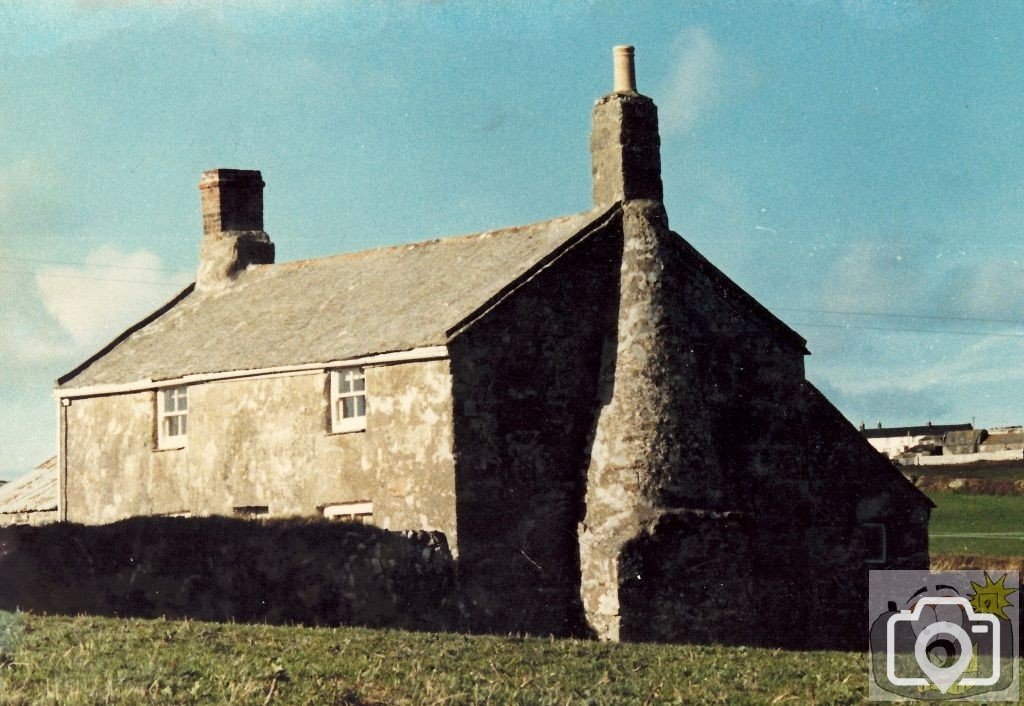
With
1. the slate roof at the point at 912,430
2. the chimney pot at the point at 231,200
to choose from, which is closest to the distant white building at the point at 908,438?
the slate roof at the point at 912,430

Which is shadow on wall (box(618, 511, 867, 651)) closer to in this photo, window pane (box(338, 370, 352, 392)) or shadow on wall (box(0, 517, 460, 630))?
shadow on wall (box(0, 517, 460, 630))

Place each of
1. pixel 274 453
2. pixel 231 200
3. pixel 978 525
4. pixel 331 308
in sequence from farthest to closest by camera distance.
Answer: pixel 978 525 → pixel 231 200 → pixel 331 308 → pixel 274 453

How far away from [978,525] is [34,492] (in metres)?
27.8

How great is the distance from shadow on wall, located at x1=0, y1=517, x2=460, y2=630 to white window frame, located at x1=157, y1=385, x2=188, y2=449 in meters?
7.30

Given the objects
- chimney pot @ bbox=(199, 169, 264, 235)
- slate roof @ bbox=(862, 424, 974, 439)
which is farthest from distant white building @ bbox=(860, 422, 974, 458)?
chimney pot @ bbox=(199, 169, 264, 235)

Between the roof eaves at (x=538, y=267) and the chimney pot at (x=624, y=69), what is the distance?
2285 millimetres

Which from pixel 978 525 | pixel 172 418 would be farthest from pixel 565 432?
pixel 978 525

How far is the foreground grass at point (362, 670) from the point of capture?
606 inches

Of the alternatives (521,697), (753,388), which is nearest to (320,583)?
(521,697)

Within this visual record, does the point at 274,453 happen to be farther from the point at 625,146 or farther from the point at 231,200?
the point at 231,200

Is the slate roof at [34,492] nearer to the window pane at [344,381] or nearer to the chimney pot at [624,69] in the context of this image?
the window pane at [344,381]

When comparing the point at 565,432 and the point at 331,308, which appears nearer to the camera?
the point at 565,432

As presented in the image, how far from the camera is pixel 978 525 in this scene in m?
48.8

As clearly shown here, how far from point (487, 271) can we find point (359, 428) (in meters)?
3.83
